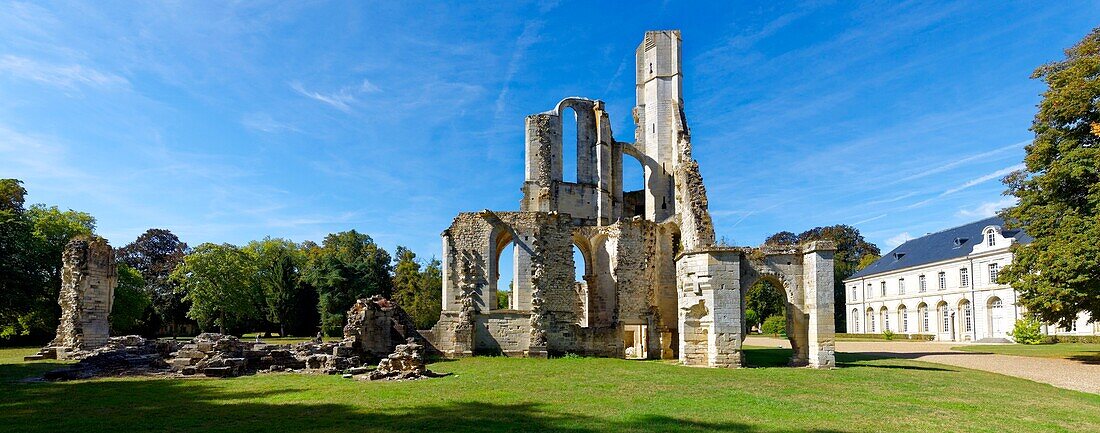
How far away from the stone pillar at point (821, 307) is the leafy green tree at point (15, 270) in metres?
25.4

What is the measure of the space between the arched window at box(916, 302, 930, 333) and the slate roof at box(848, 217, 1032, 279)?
340 centimetres

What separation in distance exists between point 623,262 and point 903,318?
38345 mm

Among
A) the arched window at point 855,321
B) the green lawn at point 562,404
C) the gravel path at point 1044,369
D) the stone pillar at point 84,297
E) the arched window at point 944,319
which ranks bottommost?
the arched window at point 855,321

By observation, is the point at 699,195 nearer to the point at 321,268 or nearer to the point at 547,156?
the point at 547,156

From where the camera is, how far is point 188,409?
392 inches

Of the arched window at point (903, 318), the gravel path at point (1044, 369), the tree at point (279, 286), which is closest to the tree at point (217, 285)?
the tree at point (279, 286)

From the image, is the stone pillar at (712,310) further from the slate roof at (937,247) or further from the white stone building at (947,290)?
the slate roof at (937,247)

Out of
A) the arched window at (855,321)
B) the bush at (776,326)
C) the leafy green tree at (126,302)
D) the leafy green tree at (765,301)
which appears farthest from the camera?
the arched window at (855,321)

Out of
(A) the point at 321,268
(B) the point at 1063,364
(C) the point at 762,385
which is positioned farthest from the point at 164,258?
(B) the point at 1063,364

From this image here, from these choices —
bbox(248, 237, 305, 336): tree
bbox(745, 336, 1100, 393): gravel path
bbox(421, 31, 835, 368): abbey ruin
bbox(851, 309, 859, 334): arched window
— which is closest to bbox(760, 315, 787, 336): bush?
bbox(851, 309, 859, 334): arched window

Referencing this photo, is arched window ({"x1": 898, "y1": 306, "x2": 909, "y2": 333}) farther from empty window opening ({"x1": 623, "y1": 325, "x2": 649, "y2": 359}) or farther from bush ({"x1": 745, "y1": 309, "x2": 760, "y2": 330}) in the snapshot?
empty window opening ({"x1": 623, "y1": 325, "x2": 649, "y2": 359})

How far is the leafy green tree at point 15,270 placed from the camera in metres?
20.9

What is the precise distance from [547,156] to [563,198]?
2193 mm

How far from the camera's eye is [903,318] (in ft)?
169
